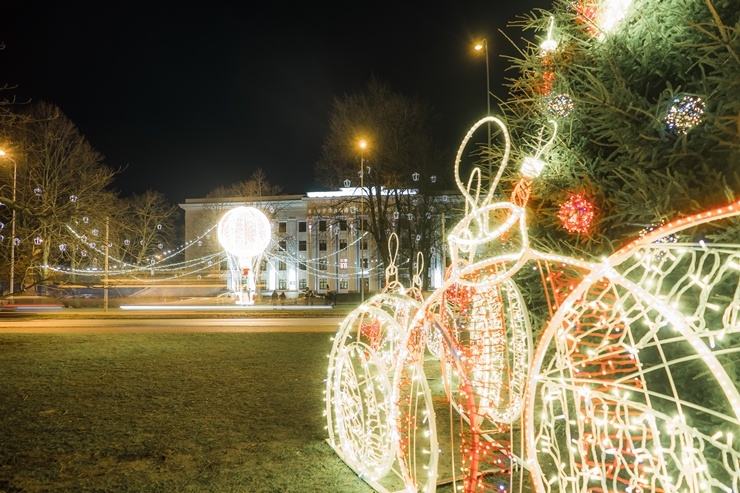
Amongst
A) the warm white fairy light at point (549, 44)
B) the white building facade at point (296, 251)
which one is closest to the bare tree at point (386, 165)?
the white building facade at point (296, 251)

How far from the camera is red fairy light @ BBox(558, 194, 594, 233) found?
4.34m

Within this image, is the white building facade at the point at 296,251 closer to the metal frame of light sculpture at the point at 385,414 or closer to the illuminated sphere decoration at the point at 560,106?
the metal frame of light sculpture at the point at 385,414

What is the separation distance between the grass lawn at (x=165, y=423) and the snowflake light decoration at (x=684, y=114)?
3921 mm

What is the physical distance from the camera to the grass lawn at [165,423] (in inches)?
195

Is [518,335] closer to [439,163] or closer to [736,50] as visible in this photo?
[736,50]

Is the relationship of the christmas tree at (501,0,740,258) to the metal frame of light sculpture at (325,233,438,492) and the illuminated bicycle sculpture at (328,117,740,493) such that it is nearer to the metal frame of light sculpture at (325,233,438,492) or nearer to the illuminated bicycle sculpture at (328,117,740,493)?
the illuminated bicycle sculpture at (328,117,740,493)

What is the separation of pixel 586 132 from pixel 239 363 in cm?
876

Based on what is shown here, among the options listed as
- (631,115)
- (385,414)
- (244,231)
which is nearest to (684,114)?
(631,115)

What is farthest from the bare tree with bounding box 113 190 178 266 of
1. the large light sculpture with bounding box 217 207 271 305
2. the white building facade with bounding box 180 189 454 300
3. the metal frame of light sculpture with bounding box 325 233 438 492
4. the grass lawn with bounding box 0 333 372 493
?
the metal frame of light sculpture with bounding box 325 233 438 492

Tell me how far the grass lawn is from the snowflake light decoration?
392 cm

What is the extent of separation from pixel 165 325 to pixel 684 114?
1846 cm

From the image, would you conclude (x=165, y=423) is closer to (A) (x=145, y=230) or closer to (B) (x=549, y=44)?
(B) (x=549, y=44)

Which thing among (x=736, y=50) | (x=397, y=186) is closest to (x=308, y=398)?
(x=736, y=50)

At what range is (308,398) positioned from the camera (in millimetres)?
8180
